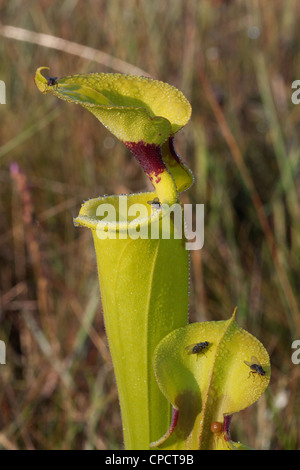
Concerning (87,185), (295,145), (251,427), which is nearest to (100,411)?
(251,427)

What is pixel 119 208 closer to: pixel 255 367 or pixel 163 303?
pixel 163 303

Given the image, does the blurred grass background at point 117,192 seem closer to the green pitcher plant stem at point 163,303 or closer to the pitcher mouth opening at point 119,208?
the green pitcher plant stem at point 163,303

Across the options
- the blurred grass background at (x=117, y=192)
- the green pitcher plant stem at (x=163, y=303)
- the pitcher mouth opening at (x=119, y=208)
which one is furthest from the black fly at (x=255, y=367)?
the blurred grass background at (x=117, y=192)

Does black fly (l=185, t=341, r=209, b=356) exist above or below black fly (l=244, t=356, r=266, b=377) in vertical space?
above

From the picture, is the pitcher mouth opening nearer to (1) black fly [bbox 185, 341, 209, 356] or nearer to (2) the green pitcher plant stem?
(2) the green pitcher plant stem

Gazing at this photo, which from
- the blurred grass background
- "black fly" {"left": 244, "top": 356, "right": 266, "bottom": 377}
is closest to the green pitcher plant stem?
"black fly" {"left": 244, "top": 356, "right": 266, "bottom": 377}
